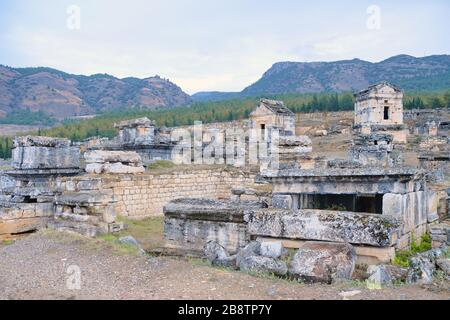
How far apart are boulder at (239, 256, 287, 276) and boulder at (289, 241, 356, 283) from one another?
112 mm

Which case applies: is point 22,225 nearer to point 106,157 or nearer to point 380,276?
point 106,157

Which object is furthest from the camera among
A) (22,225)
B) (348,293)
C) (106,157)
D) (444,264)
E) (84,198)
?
(106,157)

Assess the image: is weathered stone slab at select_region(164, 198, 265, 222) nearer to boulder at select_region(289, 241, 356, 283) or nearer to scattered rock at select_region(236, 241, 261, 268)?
scattered rock at select_region(236, 241, 261, 268)

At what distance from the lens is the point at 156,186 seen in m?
12.7

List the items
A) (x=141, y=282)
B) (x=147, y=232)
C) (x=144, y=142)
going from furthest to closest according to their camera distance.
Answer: (x=144, y=142), (x=147, y=232), (x=141, y=282)

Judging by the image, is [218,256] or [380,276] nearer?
[380,276]

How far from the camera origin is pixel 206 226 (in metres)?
6.90

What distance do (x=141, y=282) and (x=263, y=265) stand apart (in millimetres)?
1372

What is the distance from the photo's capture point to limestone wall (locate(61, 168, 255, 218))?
427 inches

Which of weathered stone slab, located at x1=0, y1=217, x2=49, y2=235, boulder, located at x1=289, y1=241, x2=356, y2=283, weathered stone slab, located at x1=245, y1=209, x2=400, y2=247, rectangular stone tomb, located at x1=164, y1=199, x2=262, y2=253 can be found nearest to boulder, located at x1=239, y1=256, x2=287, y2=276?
boulder, located at x1=289, y1=241, x2=356, y2=283

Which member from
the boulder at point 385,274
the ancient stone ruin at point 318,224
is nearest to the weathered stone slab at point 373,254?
the ancient stone ruin at point 318,224

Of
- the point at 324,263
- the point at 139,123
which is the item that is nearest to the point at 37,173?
the point at 139,123

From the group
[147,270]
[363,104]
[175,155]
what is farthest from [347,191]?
[363,104]

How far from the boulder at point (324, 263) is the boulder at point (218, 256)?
3.21ft
